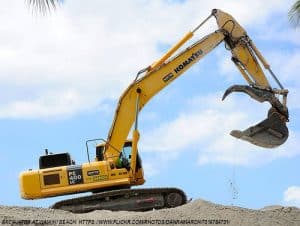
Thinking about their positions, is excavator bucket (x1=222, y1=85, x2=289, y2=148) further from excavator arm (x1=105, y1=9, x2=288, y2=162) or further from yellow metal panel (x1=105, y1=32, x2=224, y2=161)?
yellow metal panel (x1=105, y1=32, x2=224, y2=161)

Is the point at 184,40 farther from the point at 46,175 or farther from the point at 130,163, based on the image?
the point at 46,175

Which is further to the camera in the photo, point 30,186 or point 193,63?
point 193,63

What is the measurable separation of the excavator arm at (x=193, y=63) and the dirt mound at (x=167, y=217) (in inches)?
143

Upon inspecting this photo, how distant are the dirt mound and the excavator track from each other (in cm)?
323

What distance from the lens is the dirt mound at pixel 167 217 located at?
12328 millimetres

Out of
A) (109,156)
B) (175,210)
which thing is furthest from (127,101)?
(175,210)

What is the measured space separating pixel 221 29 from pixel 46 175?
5741mm

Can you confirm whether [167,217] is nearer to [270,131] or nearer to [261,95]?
[270,131]

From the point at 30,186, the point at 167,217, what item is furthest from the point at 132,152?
the point at 167,217

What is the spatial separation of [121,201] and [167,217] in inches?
171

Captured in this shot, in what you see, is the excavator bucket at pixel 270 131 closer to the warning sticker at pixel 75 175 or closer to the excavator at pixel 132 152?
the excavator at pixel 132 152

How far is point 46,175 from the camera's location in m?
17.0

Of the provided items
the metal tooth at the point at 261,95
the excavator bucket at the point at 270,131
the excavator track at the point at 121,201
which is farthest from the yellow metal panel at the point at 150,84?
the excavator bucket at the point at 270,131

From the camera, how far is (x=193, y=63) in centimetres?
1798
